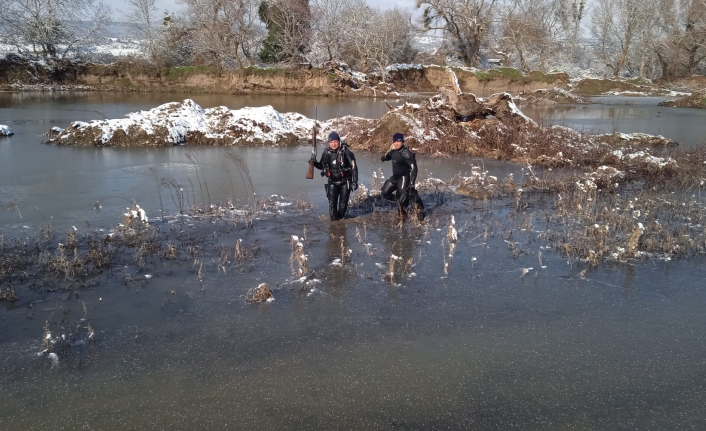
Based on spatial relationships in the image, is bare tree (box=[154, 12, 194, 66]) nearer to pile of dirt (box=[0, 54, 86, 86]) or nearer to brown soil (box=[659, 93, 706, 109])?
pile of dirt (box=[0, 54, 86, 86])

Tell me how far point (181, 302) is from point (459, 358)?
3.29m

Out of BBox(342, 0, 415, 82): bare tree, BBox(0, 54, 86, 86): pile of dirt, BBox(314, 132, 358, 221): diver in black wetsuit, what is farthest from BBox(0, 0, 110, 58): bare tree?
BBox(314, 132, 358, 221): diver in black wetsuit

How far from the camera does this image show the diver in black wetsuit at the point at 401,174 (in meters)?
9.00

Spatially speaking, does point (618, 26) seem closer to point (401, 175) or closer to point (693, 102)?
point (693, 102)

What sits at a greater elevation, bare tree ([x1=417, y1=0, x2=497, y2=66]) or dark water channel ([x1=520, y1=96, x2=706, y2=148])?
bare tree ([x1=417, y1=0, x2=497, y2=66])

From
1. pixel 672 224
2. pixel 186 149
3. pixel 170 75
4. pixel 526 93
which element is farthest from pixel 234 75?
pixel 672 224

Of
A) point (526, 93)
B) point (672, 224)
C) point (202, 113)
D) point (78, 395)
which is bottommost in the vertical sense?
point (78, 395)

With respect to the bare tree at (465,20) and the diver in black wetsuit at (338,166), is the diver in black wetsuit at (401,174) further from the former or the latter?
the bare tree at (465,20)

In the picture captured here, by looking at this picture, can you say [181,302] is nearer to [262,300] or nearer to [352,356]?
[262,300]

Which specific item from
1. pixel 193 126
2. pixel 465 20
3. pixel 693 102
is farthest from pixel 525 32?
pixel 193 126

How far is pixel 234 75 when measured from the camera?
143ft

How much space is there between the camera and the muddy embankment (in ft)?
137

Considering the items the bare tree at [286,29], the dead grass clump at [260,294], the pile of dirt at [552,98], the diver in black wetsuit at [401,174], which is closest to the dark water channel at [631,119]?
the pile of dirt at [552,98]

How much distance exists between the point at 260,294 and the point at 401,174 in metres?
3.91
